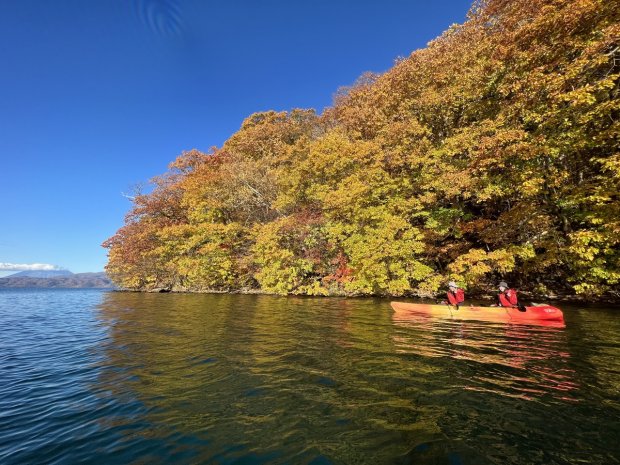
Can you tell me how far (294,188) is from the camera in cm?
3105

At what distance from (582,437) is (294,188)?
2786cm

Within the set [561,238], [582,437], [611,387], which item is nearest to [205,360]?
[582,437]

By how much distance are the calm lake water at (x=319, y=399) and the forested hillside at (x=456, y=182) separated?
387 inches

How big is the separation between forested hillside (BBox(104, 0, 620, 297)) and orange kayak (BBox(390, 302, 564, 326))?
17.9ft

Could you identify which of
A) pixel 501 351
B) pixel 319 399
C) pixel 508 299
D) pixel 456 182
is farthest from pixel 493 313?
pixel 319 399

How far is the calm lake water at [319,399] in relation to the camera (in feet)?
14.6

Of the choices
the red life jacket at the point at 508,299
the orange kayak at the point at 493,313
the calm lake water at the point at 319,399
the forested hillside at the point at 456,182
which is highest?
the forested hillside at the point at 456,182

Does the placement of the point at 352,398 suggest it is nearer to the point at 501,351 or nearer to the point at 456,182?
the point at 501,351

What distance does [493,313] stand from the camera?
Answer: 14.4 metres

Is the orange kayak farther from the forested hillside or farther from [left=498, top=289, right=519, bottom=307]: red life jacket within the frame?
the forested hillside

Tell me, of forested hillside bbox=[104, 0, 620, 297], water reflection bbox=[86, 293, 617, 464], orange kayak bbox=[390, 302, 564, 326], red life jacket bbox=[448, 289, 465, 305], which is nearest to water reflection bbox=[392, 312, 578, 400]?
water reflection bbox=[86, 293, 617, 464]

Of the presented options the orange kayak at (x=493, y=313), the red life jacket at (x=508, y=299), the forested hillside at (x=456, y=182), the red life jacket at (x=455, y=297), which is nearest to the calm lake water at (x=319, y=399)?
the orange kayak at (x=493, y=313)

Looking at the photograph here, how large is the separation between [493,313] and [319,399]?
11370 millimetres

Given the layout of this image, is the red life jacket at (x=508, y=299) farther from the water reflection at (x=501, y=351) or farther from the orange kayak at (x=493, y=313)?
the water reflection at (x=501, y=351)
